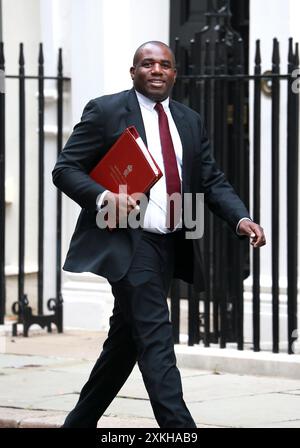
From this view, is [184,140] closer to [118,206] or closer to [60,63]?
[118,206]

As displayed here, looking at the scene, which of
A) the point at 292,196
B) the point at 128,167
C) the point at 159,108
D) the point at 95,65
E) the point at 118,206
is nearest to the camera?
the point at 118,206

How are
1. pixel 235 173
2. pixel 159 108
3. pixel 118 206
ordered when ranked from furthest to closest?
1. pixel 235 173
2. pixel 159 108
3. pixel 118 206

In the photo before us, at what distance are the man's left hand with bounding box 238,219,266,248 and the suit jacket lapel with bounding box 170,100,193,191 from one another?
336 mm

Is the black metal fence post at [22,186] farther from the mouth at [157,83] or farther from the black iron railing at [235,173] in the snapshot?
the mouth at [157,83]

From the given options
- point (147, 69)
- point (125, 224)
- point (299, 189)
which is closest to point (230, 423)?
point (125, 224)

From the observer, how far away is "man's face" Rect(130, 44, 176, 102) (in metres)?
6.52

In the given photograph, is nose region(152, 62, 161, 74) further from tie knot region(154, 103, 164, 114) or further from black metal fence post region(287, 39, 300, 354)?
black metal fence post region(287, 39, 300, 354)

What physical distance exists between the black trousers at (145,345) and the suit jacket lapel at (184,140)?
293 mm

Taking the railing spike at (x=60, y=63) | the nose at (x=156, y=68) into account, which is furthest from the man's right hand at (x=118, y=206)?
the railing spike at (x=60, y=63)

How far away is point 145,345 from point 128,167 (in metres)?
0.82

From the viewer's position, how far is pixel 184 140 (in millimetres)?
6590

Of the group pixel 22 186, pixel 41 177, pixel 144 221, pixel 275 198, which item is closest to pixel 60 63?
pixel 41 177

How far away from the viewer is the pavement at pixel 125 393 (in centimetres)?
760

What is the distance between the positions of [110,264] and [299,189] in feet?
12.3
